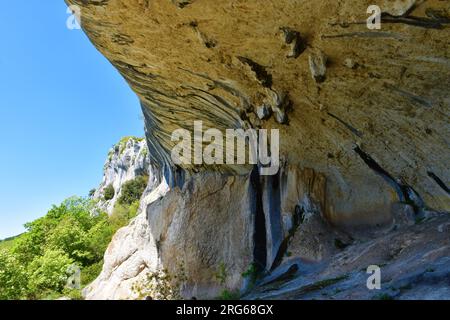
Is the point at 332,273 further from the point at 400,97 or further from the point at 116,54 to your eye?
the point at 116,54

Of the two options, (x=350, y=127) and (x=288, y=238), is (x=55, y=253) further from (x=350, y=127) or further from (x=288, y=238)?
(x=350, y=127)

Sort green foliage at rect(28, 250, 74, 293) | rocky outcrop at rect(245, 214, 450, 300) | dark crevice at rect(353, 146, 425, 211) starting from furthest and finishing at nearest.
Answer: green foliage at rect(28, 250, 74, 293), dark crevice at rect(353, 146, 425, 211), rocky outcrop at rect(245, 214, 450, 300)

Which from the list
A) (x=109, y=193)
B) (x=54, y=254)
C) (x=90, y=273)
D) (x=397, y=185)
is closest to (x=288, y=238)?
(x=397, y=185)

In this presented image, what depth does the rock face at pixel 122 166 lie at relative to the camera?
61.1 metres

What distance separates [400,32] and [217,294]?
31.4 feet

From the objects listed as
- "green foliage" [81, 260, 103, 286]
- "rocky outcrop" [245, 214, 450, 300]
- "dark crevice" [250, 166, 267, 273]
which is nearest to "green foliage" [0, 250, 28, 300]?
"green foliage" [81, 260, 103, 286]

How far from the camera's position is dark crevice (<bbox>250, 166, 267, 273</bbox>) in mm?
11234

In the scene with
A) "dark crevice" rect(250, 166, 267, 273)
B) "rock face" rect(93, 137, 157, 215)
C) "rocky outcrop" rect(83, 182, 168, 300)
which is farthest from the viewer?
"rock face" rect(93, 137, 157, 215)

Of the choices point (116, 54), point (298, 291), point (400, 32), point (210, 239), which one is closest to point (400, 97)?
point (400, 32)

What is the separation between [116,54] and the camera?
9672 millimetres

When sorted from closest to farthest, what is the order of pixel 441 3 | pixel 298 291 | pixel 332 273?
pixel 441 3 < pixel 298 291 < pixel 332 273

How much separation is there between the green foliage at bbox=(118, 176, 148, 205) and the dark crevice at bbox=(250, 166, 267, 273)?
1797 inches

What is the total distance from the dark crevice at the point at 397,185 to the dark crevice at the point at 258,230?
4.17 meters

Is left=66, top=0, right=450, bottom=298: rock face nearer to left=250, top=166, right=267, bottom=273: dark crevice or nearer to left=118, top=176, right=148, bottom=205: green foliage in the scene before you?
left=250, top=166, right=267, bottom=273: dark crevice
